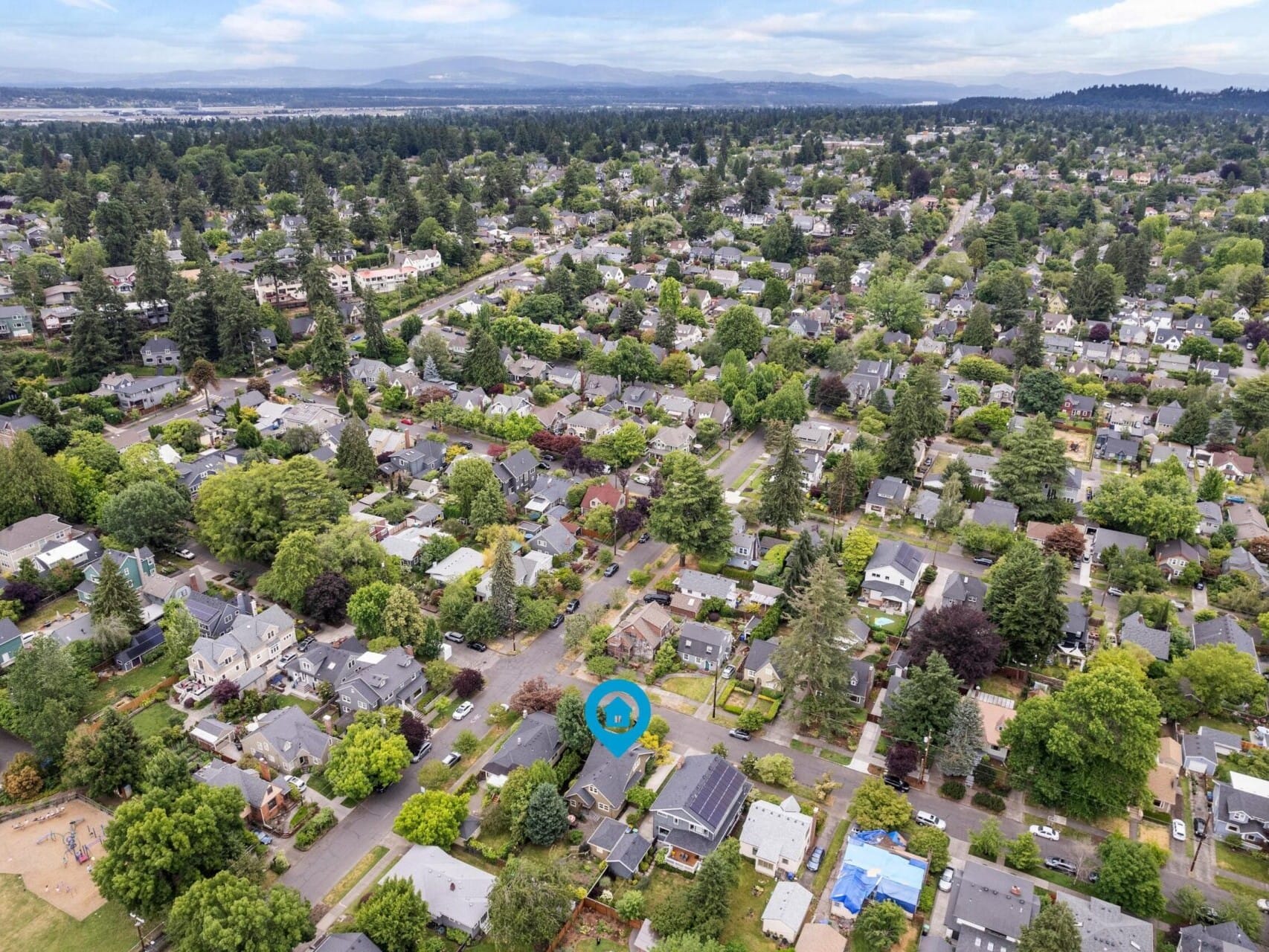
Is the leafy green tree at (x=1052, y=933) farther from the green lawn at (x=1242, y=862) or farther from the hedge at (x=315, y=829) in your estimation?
the hedge at (x=315, y=829)

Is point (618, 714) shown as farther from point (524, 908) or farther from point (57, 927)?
point (57, 927)

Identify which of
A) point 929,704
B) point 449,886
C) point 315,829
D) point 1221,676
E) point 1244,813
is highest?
point 929,704

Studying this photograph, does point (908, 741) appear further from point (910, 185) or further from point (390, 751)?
point (910, 185)

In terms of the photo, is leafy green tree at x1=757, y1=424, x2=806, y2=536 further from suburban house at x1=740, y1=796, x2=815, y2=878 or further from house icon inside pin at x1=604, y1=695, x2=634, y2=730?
suburban house at x1=740, y1=796, x2=815, y2=878

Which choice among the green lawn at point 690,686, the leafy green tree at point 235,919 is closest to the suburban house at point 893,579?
the green lawn at point 690,686

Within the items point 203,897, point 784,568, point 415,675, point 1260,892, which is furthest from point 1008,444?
point 203,897

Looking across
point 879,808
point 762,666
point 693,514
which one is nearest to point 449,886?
point 879,808
